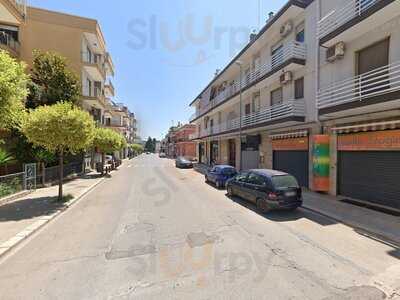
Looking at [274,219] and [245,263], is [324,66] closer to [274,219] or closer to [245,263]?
[274,219]

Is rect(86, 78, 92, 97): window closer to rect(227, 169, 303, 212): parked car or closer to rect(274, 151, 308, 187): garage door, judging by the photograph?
rect(274, 151, 308, 187): garage door

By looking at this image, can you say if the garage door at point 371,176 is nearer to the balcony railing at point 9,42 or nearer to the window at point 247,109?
the window at point 247,109

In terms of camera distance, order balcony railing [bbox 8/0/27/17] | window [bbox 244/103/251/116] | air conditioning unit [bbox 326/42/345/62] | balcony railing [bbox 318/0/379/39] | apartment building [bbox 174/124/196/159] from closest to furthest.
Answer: balcony railing [bbox 318/0/379/39], air conditioning unit [bbox 326/42/345/62], balcony railing [bbox 8/0/27/17], window [bbox 244/103/251/116], apartment building [bbox 174/124/196/159]

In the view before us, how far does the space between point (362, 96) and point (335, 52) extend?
3.21m

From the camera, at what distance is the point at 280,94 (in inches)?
622

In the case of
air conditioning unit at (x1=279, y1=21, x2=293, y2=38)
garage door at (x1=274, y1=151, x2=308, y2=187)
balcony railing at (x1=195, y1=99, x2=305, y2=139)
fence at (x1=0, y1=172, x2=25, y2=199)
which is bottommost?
fence at (x1=0, y1=172, x2=25, y2=199)

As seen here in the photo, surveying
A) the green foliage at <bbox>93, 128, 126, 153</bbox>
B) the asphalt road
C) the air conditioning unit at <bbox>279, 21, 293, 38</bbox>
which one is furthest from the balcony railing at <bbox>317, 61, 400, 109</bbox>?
the green foliage at <bbox>93, 128, 126, 153</bbox>

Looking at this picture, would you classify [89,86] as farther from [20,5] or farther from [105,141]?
[20,5]

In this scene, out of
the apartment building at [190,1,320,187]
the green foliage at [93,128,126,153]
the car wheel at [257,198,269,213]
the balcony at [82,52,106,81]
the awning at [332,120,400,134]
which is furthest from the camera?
the balcony at [82,52,106,81]

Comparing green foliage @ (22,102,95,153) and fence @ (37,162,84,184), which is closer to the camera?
green foliage @ (22,102,95,153)

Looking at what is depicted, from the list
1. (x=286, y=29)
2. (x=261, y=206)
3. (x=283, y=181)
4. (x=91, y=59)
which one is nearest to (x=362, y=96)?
(x=283, y=181)

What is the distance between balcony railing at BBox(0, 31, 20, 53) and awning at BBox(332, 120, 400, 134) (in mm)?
21773

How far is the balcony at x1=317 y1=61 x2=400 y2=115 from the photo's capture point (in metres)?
7.90

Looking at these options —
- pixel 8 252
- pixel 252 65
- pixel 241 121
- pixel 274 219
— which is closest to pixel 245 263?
pixel 274 219
